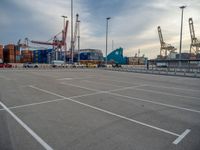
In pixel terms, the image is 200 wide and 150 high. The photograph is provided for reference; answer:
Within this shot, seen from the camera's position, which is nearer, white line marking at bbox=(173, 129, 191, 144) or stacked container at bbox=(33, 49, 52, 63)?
white line marking at bbox=(173, 129, 191, 144)

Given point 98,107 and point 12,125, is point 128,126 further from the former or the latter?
point 12,125

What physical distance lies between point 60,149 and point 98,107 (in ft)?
10.8

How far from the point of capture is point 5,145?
3408 mm

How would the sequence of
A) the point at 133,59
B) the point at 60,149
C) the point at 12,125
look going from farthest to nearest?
the point at 133,59 → the point at 12,125 → the point at 60,149

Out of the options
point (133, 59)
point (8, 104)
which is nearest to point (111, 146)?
point (8, 104)

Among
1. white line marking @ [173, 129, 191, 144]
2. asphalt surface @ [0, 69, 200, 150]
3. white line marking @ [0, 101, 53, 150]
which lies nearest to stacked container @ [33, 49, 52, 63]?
asphalt surface @ [0, 69, 200, 150]

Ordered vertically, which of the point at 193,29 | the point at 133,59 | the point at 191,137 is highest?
the point at 193,29

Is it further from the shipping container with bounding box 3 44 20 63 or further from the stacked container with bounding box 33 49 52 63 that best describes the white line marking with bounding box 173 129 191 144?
the stacked container with bounding box 33 49 52 63

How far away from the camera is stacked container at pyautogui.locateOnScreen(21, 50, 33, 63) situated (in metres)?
69.3

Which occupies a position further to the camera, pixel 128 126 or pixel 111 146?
pixel 128 126

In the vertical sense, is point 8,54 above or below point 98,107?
above

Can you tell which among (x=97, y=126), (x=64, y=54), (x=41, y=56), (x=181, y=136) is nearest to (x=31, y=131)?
(x=97, y=126)

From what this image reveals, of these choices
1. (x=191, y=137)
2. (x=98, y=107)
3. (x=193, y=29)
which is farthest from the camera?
(x=193, y=29)

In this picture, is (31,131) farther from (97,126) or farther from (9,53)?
(9,53)
